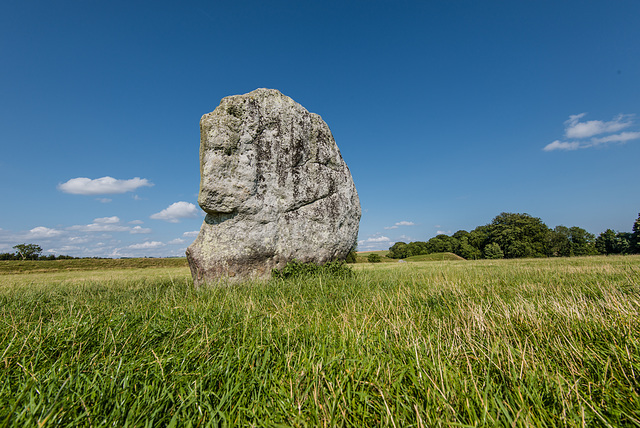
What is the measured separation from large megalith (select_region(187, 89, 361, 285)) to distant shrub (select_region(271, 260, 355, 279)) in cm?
20

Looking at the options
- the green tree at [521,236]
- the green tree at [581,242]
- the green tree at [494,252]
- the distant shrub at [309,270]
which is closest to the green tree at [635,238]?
the green tree at [581,242]

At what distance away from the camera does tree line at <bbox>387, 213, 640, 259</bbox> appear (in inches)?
1860

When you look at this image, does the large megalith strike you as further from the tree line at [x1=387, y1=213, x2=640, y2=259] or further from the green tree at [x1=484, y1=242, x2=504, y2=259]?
the green tree at [x1=484, y1=242, x2=504, y2=259]

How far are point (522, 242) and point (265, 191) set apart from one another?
53639 mm

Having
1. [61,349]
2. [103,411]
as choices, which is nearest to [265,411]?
[103,411]

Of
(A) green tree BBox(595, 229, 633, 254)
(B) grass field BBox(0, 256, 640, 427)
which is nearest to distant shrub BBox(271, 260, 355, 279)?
(B) grass field BBox(0, 256, 640, 427)

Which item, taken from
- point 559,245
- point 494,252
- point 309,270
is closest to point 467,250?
point 494,252

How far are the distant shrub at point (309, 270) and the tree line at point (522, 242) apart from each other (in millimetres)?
43595

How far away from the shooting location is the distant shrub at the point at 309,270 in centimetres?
732

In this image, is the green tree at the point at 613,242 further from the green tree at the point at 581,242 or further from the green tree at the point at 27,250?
the green tree at the point at 27,250

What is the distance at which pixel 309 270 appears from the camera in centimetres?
750

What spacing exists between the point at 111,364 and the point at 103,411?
→ 48 cm

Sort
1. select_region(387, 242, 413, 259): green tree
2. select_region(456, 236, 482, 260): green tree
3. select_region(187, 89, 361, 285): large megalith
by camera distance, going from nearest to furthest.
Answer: select_region(187, 89, 361, 285): large megalith
select_region(456, 236, 482, 260): green tree
select_region(387, 242, 413, 259): green tree

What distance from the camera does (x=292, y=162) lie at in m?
7.86
